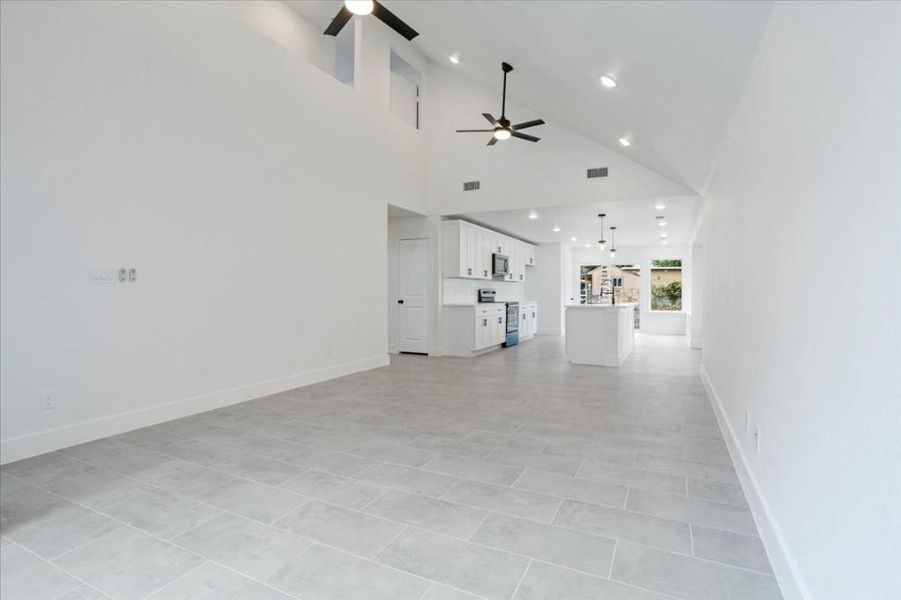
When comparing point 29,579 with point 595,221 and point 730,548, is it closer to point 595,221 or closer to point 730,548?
point 730,548

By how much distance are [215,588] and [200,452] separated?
1.69 meters

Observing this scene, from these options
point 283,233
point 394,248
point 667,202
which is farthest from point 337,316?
point 667,202

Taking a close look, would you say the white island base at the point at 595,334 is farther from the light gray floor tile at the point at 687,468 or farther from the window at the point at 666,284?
the window at the point at 666,284

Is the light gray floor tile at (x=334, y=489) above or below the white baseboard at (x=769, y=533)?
below

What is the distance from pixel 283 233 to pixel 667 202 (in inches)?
219

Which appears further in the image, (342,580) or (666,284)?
(666,284)

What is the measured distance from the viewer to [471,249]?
8312 mm

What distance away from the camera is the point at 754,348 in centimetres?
236

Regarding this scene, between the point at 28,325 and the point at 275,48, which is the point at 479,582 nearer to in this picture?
the point at 28,325

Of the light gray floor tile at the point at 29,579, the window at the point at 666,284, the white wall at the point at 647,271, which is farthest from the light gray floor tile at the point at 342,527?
the window at the point at 666,284

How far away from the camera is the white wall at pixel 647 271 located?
1225 centimetres

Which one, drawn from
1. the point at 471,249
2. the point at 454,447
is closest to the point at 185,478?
the point at 454,447

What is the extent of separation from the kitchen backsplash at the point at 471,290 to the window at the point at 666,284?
4.31 metres

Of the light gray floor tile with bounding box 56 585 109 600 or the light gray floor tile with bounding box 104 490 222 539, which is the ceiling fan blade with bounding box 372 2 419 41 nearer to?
the light gray floor tile with bounding box 104 490 222 539
